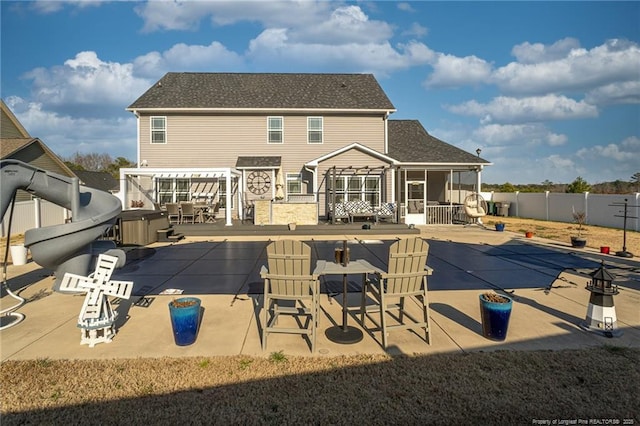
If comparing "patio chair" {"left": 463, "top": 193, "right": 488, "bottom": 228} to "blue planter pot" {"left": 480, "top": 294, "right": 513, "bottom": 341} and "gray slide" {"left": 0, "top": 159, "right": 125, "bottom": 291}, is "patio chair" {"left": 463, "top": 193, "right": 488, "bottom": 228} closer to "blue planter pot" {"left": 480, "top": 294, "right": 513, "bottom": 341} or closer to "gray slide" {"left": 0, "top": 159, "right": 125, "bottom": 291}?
"blue planter pot" {"left": 480, "top": 294, "right": 513, "bottom": 341}

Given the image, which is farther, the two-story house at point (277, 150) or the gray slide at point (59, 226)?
the two-story house at point (277, 150)

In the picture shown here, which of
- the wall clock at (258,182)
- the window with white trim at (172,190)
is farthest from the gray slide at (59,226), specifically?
the window with white trim at (172,190)

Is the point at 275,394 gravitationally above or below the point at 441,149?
below

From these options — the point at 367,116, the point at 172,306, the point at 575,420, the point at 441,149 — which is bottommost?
the point at 575,420

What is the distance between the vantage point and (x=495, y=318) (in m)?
4.62

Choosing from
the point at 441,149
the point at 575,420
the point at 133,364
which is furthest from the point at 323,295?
the point at 441,149

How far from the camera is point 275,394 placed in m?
3.50

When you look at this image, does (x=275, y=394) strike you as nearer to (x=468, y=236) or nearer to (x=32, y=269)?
(x=32, y=269)

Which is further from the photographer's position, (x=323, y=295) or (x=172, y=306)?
(x=323, y=295)

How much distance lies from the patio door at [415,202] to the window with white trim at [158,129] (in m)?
13.2

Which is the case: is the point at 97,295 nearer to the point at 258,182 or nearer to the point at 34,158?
the point at 258,182

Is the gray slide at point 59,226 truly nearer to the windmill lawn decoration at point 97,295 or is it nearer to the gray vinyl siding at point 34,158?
the windmill lawn decoration at point 97,295

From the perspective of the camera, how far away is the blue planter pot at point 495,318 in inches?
180

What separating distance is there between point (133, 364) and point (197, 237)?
10808mm
